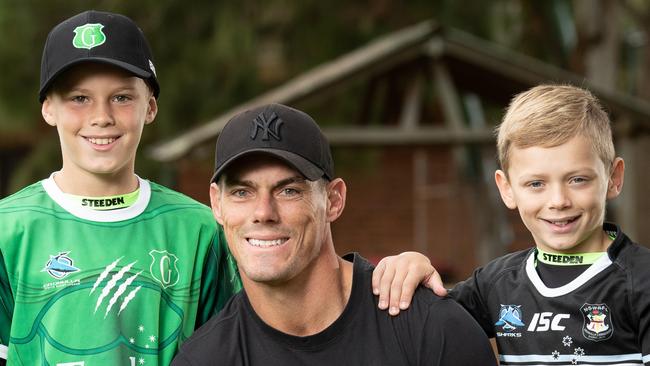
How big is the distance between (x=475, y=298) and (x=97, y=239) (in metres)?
1.30

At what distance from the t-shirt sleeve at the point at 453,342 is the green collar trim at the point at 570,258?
1.54ft

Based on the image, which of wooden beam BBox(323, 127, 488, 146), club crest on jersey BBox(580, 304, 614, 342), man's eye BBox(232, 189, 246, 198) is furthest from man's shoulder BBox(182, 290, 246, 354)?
wooden beam BBox(323, 127, 488, 146)

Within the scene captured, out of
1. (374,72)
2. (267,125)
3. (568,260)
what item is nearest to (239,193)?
(267,125)

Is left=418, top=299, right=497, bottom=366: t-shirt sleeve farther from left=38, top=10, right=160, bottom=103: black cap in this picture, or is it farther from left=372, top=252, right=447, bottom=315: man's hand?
left=38, top=10, right=160, bottom=103: black cap

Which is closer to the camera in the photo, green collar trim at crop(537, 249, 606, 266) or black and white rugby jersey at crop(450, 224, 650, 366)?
black and white rugby jersey at crop(450, 224, 650, 366)

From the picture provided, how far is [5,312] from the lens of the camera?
12.1ft

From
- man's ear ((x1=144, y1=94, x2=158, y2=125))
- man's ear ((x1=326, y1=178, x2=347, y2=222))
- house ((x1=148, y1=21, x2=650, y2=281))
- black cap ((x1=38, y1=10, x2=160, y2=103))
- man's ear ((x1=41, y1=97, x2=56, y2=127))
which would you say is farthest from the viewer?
house ((x1=148, y1=21, x2=650, y2=281))

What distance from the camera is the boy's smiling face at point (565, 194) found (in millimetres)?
3652

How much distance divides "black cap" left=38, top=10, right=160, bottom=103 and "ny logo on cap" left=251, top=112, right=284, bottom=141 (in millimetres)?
507

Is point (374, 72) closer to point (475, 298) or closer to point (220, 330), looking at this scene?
point (475, 298)

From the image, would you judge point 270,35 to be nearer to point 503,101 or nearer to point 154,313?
point 503,101

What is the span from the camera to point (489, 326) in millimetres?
3871

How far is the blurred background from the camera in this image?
9594 millimetres

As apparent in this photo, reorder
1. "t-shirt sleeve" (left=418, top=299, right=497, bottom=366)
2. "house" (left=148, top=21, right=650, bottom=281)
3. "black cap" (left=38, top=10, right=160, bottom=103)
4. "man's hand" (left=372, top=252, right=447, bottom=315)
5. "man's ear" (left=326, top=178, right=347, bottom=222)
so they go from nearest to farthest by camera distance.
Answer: "t-shirt sleeve" (left=418, top=299, right=497, bottom=366) → "man's hand" (left=372, top=252, right=447, bottom=315) → "man's ear" (left=326, top=178, right=347, bottom=222) → "black cap" (left=38, top=10, right=160, bottom=103) → "house" (left=148, top=21, right=650, bottom=281)
